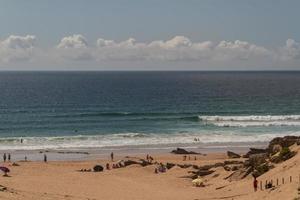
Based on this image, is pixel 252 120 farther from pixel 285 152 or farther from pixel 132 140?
pixel 285 152

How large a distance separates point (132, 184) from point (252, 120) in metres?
51.5

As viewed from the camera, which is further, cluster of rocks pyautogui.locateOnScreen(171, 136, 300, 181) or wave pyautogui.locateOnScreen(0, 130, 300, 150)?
wave pyautogui.locateOnScreen(0, 130, 300, 150)

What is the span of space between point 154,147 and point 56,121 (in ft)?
88.8

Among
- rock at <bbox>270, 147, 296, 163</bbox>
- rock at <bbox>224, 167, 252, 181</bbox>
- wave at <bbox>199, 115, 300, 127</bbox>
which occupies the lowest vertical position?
rock at <bbox>224, 167, 252, 181</bbox>

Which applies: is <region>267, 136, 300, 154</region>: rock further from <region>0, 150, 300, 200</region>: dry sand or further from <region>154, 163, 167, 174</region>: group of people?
<region>154, 163, 167, 174</region>: group of people

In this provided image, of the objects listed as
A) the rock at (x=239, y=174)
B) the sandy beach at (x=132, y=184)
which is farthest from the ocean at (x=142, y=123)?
the rock at (x=239, y=174)

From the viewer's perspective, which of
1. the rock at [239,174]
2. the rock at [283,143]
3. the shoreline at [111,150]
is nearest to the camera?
the rock at [239,174]

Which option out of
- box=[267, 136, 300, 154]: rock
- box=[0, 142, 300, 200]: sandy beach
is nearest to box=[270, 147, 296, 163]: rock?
box=[0, 142, 300, 200]: sandy beach

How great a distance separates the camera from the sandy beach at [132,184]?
98.4 ft

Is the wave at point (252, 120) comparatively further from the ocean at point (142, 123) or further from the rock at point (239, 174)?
the rock at point (239, 174)

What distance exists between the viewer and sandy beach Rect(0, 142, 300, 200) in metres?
30.0

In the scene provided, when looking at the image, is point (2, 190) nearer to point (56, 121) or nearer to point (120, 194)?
point (120, 194)

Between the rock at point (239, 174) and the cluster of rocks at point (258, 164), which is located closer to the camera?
the cluster of rocks at point (258, 164)

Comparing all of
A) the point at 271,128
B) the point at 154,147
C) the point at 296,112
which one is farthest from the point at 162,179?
the point at 296,112
